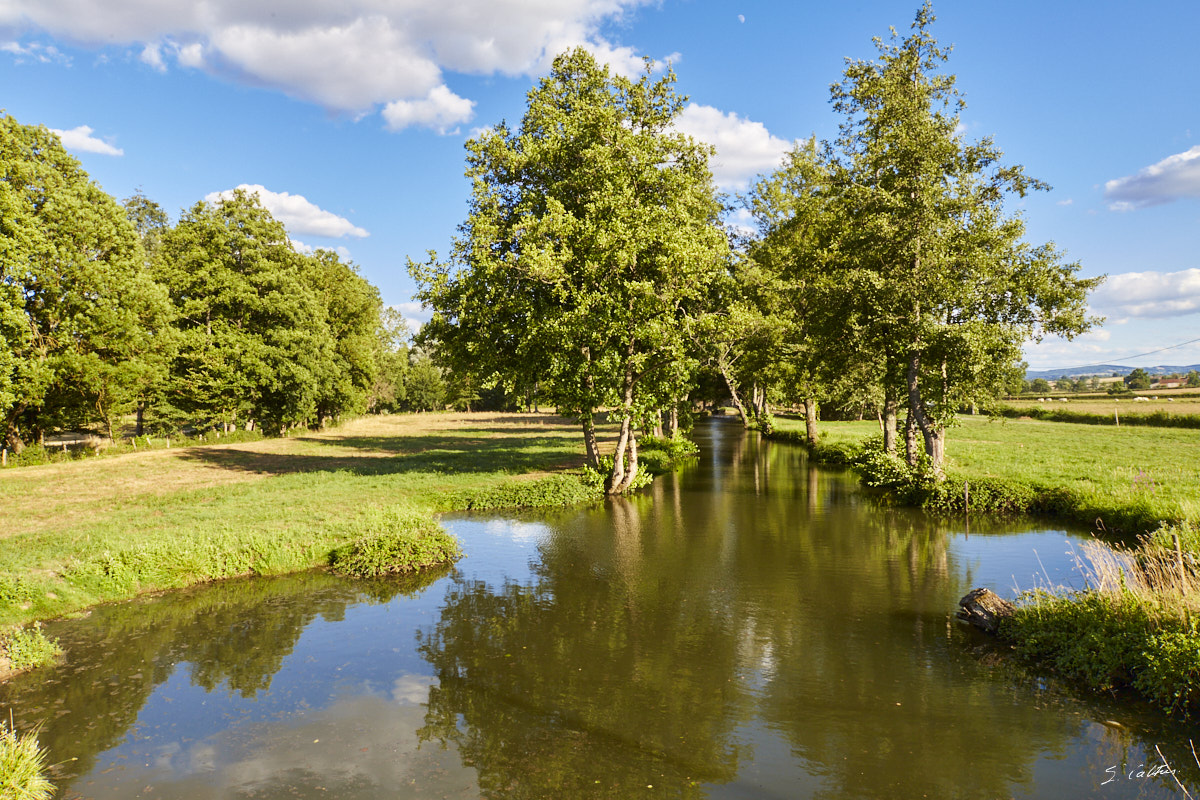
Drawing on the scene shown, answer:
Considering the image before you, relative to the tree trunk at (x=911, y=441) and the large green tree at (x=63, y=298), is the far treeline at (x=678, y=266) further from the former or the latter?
the large green tree at (x=63, y=298)

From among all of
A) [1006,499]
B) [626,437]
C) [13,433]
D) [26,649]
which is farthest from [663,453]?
[13,433]

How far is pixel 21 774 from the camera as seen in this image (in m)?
8.06

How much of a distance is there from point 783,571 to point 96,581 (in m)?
18.6

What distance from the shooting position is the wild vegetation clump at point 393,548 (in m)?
19.0

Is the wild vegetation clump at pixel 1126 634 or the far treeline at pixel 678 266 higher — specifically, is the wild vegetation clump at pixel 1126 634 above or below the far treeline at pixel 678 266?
below

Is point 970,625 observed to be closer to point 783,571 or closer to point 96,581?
point 783,571

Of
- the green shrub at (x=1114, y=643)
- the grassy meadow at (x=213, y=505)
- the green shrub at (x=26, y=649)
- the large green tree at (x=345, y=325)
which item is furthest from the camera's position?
the large green tree at (x=345, y=325)

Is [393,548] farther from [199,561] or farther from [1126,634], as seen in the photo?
[1126,634]

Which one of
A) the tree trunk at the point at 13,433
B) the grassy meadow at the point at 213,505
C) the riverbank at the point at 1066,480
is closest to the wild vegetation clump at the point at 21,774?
the grassy meadow at the point at 213,505

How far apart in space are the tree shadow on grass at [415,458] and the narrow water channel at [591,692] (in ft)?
63.5

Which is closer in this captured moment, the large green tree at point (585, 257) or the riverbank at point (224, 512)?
the riverbank at point (224, 512)

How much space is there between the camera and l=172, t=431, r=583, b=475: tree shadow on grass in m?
38.2

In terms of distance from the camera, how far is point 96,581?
1652cm

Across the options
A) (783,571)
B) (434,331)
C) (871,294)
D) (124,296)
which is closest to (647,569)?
(783,571)
